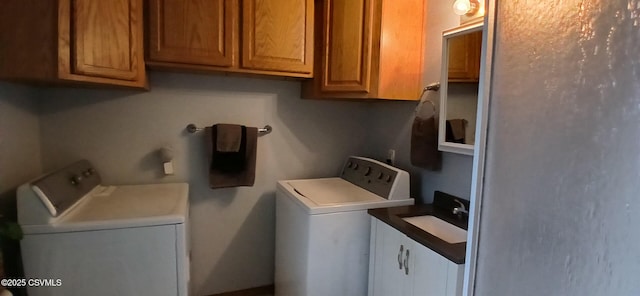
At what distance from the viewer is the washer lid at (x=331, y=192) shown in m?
1.98

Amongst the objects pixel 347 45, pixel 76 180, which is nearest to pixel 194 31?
pixel 347 45

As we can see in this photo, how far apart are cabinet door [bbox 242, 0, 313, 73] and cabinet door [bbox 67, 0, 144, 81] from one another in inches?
22.1

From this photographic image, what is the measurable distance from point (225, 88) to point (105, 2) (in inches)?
33.8

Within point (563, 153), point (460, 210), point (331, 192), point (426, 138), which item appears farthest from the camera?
point (331, 192)

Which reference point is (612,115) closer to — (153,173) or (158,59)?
(158,59)

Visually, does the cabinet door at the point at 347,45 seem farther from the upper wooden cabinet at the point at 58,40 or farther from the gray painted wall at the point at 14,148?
the gray painted wall at the point at 14,148

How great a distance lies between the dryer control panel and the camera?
2.02m

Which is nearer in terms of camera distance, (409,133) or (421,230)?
(421,230)

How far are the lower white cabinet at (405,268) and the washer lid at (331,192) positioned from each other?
0.70 ft

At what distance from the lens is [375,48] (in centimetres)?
195

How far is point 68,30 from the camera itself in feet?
4.88

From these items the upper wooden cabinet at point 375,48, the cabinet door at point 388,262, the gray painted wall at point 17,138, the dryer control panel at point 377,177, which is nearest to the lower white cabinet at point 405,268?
the cabinet door at point 388,262

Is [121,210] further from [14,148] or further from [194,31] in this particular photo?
[194,31]

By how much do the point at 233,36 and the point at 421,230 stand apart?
1453 millimetres
